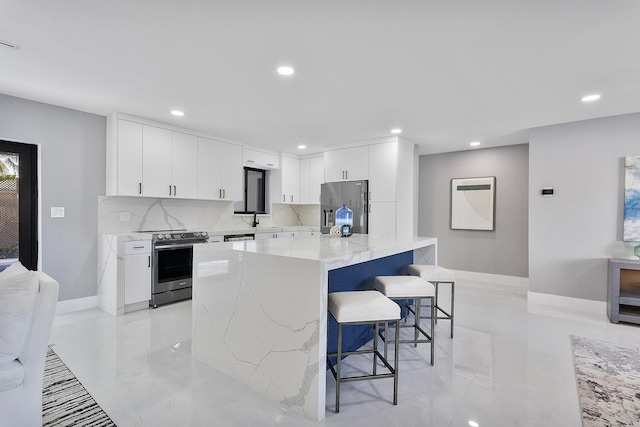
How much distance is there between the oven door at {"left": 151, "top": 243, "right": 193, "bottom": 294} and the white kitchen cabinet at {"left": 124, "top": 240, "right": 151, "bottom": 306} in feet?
0.27

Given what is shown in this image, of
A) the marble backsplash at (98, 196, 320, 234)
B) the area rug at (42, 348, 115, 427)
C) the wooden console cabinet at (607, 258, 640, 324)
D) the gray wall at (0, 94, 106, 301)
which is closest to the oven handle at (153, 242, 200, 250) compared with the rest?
the marble backsplash at (98, 196, 320, 234)

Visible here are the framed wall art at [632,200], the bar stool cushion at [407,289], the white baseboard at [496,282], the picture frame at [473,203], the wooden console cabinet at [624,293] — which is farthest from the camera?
the picture frame at [473,203]

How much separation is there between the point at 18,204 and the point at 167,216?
1.60 meters

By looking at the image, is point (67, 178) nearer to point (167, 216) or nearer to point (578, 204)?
point (167, 216)

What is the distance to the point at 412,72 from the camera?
2.67 meters

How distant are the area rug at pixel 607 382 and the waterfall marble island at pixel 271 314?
1533mm

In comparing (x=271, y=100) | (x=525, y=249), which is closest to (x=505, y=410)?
(x=271, y=100)

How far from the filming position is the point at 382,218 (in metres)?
5.01

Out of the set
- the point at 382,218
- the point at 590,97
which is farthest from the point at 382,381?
the point at 590,97

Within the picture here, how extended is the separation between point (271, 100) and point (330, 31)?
4.70 feet

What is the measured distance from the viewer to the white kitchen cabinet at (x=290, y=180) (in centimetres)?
617

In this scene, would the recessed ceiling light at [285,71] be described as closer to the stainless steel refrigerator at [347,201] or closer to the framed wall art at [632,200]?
the stainless steel refrigerator at [347,201]

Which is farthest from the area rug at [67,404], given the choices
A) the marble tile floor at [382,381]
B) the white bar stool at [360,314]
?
the white bar stool at [360,314]

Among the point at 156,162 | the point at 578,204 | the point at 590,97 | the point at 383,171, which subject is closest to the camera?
the point at 590,97
